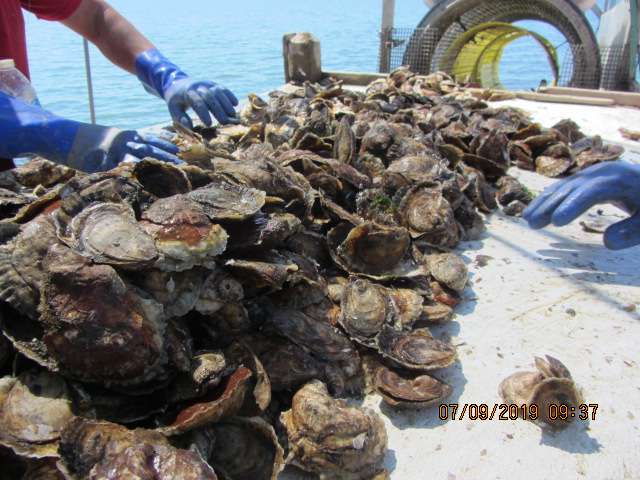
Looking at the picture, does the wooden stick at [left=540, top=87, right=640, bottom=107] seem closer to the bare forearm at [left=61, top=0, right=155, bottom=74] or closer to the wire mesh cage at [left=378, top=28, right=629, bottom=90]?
the wire mesh cage at [left=378, top=28, right=629, bottom=90]

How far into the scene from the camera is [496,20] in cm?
1098

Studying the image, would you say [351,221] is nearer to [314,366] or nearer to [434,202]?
[434,202]

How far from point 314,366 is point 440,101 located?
6181mm

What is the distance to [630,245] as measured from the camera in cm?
322

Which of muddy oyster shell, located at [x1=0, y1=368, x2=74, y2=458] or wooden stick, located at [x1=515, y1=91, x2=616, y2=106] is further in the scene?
wooden stick, located at [x1=515, y1=91, x2=616, y2=106]

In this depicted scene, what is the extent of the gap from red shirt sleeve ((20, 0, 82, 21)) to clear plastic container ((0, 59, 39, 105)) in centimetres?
134

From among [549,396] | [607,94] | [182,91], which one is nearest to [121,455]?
[549,396]

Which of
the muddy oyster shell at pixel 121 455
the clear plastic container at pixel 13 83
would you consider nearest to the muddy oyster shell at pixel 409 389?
A: the muddy oyster shell at pixel 121 455

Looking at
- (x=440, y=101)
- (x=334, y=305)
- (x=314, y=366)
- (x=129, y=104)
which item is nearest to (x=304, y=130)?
(x=334, y=305)

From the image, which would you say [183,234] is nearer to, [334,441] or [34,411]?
[34,411]

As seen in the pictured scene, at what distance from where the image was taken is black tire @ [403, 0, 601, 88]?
30.5 ft

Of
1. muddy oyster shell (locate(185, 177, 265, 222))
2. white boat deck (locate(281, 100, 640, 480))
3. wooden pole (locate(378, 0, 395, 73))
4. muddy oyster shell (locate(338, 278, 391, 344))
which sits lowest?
white boat deck (locate(281, 100, 640, 480))

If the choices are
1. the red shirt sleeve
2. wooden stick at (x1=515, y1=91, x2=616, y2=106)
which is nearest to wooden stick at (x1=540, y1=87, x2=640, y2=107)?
wooden stick at (x1=515, y1=91, x2=616, y2=106)

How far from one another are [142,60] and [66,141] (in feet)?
7.40
